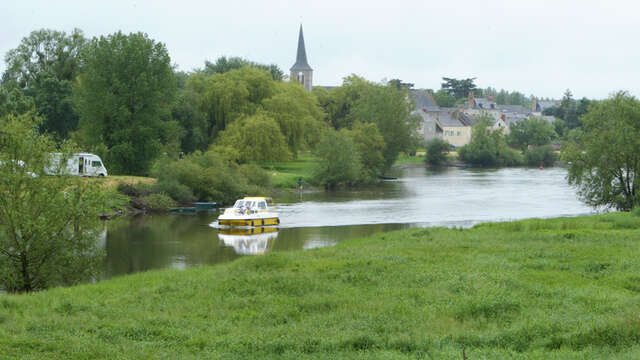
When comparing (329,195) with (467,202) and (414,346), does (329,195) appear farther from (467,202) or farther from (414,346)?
(414,346)

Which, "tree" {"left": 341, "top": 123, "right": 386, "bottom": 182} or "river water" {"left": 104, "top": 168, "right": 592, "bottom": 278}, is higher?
"tree" {"left": 341, "top": 123, "right": 386, "bottom": 182}

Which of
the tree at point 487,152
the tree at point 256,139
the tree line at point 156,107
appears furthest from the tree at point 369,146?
the tree at point 487,152

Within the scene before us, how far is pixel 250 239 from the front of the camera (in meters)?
39.1

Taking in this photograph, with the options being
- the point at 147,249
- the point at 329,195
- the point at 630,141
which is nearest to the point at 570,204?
the point at 630,141

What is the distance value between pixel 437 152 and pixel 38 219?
9837 cm

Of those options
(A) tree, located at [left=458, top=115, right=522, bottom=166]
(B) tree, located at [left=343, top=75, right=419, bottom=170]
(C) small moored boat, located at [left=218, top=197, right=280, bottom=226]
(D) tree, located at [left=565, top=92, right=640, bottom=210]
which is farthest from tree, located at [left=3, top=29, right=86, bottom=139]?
(A) tree, located at [left=458, top=115, right=522, bottom=166]

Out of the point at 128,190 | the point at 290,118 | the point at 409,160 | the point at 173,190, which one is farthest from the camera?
the point at 409,160

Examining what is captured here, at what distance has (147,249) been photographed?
114ft

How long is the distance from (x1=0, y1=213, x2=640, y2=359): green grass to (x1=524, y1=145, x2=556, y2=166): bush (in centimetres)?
9740

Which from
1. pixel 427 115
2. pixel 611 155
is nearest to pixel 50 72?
pixel 611 155

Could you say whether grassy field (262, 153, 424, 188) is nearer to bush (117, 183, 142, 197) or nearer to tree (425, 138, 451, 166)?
bush (117, 183, 142, 197)

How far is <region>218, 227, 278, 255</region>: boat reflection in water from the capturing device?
115ft

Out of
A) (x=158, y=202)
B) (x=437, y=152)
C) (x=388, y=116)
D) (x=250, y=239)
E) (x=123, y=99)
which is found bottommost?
(x=250, y=239)

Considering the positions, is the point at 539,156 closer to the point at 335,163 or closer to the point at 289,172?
the point at 335,163
